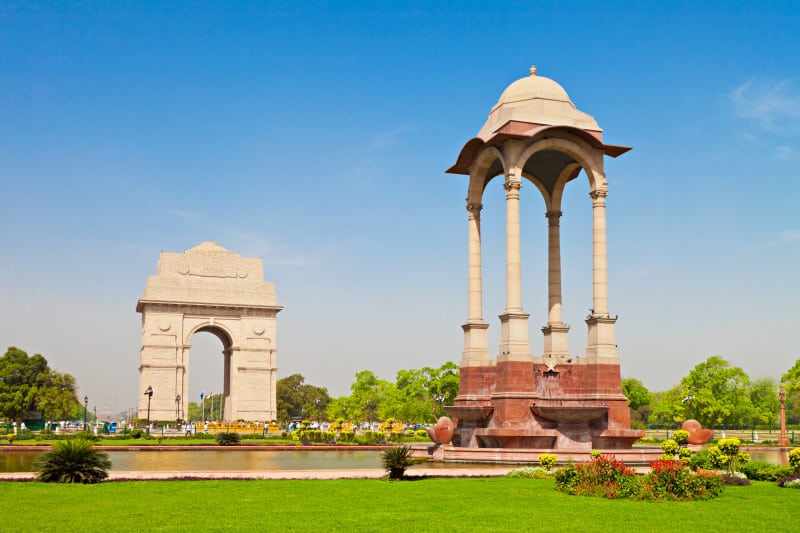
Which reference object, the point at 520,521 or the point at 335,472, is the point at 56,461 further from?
the point at 520,521

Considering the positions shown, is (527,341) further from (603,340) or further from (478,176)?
(478,176)

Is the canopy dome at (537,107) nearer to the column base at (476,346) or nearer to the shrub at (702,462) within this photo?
the column base at (476,346)

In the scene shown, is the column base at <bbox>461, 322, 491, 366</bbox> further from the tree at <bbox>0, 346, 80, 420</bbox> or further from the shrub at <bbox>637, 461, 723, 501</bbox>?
the tree at <bbox>0, 346, 80, 420</bbox>

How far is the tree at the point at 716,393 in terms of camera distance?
58.8 m

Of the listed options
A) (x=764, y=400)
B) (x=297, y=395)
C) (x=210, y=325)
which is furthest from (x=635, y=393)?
(x=297, y=395)

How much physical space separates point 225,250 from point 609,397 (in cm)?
4842

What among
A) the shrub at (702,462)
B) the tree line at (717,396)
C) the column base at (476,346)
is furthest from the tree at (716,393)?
the shrub at (702,462)

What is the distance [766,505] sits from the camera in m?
14.7

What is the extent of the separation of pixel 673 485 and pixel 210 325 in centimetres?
5598

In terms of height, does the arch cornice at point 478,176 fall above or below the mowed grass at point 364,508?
above

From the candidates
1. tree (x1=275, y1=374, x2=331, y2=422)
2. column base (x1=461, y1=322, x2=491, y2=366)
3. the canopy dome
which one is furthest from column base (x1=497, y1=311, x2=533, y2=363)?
tree (x1=275, y1=374, x2=331, y2=422)

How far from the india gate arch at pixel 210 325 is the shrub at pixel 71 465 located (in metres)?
47.7

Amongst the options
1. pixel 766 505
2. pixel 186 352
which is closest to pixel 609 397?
pixel 766 505

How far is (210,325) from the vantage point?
67.6 meters
